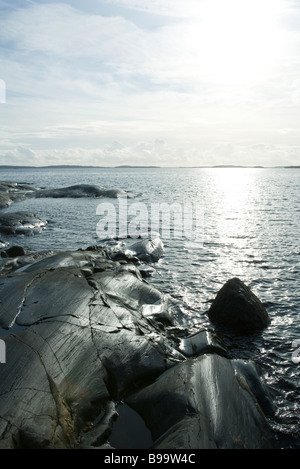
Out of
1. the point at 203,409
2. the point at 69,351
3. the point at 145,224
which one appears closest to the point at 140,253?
A: the point at 69,351

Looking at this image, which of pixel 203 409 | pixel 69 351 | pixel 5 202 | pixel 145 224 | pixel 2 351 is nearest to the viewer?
pixel 203 409

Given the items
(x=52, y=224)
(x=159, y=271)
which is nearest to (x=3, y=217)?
(x=52, y=224)

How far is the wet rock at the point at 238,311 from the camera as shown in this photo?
432 inches

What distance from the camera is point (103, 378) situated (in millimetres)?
7176

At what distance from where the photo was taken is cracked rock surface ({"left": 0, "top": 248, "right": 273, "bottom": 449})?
5715 millimetres

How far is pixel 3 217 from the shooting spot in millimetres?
28922

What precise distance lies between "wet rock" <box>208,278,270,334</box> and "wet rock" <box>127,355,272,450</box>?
3.45 m

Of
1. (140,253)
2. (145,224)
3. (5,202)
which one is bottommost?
(140,253)

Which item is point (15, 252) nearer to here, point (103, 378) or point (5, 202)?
point (103, 378)

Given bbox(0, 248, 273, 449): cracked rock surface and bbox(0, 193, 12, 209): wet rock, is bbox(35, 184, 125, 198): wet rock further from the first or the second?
bbox(0, 248, 273, 449): cracked rock surface

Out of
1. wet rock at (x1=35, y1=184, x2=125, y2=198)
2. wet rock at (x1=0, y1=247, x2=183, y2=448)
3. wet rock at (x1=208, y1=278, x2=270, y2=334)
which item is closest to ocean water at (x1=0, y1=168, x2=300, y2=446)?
wet rock at (x1=208, y1=278, x2=270, y2=334)

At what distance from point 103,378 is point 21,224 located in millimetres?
23384

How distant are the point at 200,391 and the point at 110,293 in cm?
455
